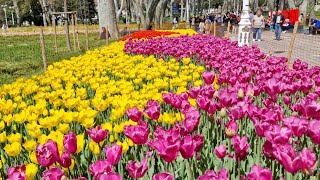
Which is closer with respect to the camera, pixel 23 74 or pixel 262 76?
pixel 262 76

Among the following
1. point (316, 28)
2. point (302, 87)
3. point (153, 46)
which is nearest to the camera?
point (302, 87)

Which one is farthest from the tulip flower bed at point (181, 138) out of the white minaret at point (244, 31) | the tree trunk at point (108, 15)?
the tree trunk at point (108, 15)

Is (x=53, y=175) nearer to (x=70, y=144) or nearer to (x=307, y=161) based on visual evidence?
(x=70, y=144)

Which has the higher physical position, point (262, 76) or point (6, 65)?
point (262, 76)

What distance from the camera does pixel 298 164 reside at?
1.53 metres

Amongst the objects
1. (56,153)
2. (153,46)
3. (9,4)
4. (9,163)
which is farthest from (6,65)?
(9,4)

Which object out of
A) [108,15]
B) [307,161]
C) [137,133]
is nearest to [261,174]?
[307,161]

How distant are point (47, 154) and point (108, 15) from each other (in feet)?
69.1

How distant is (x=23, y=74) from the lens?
10.2 metres

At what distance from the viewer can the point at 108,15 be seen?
22438mm

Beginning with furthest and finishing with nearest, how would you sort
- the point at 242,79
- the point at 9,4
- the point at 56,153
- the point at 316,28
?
the point at 9,4
the point at 316,28
the point at 242,79
the point at 56,153

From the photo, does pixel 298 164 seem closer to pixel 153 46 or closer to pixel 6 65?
pixel 153 46

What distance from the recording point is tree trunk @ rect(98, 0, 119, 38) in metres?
22.1

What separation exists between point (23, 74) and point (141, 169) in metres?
9.19
